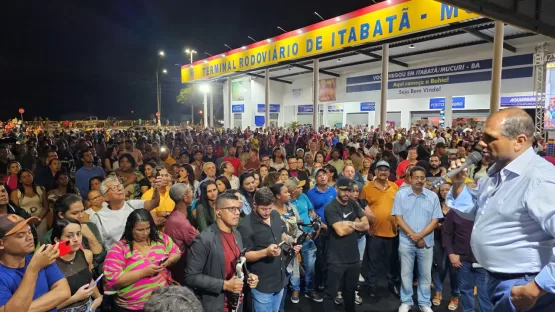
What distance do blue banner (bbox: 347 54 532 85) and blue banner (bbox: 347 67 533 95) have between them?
27 cm

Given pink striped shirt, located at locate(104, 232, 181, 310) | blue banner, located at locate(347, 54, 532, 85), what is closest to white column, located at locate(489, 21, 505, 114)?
blue banner, located at locate(347, 54, 532, 85)

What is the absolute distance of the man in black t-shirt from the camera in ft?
12.5

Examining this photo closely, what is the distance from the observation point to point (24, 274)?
6.86 feet

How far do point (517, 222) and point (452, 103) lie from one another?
21124 mm

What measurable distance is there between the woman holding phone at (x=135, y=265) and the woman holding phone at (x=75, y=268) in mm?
148

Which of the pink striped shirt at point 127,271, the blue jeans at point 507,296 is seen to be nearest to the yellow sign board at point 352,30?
the blue jeans at point 507,296

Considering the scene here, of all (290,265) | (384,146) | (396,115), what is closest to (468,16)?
(384,146)

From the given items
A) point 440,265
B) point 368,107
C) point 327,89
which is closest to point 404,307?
point 440,265

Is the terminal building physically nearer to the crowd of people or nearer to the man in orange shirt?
the man in orange shirt

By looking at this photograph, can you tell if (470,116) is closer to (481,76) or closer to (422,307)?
(481,76)

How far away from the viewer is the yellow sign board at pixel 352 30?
11.1 meters

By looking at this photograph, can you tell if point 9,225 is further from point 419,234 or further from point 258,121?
point 258,121

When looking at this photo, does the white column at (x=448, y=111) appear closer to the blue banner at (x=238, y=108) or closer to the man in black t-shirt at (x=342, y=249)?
the blue banner at (x=238, y=108)

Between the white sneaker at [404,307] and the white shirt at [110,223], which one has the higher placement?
the white shirt at [110,223]
